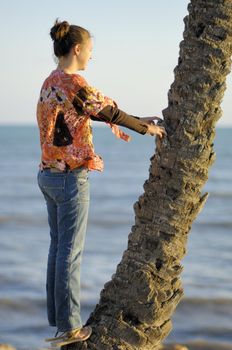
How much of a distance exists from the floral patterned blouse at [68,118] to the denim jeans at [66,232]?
8 centimetres

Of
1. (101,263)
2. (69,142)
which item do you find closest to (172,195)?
(69,142)

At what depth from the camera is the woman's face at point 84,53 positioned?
486 centimetres

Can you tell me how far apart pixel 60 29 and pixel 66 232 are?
123cm

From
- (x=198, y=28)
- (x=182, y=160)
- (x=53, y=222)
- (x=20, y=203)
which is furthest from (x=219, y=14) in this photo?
(x=20, y=203)

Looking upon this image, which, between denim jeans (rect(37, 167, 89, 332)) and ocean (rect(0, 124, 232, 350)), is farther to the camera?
ocean (rect(0, 124, 232, 350))

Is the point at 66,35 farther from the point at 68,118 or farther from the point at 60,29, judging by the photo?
the point at 68,118

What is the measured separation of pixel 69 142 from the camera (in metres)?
4.87

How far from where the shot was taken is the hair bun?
15.8 ft

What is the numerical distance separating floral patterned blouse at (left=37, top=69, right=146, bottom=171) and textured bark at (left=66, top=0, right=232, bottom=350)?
1.45ft

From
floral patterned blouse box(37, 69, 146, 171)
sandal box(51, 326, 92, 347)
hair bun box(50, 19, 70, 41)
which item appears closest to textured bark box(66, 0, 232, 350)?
sandal box(51, 326, 92, 347)

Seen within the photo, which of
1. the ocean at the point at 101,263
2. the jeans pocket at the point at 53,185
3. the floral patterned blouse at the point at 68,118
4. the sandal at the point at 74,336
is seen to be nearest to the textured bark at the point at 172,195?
the sandal at the point at 74,336

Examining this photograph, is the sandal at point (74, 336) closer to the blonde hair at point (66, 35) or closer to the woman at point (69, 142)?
the woman at point (69, 142)

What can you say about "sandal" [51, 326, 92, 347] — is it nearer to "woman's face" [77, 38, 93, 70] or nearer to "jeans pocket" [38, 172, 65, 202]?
"jeans pocket" [38, 172, 65, 202]

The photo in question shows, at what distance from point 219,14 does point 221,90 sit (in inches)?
18.4
